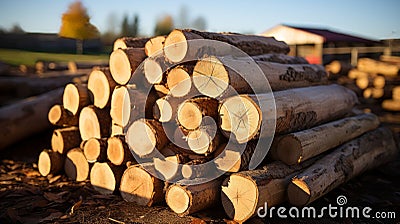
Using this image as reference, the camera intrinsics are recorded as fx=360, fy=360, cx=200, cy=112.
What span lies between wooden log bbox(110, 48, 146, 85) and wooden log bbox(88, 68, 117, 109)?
0.12 meters

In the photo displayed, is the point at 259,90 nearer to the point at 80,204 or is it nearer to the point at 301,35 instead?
the point at 80,204

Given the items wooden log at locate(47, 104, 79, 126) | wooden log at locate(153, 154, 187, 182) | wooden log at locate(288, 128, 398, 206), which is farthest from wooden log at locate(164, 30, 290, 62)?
wooden log at locate(47, 104, 79, 126)

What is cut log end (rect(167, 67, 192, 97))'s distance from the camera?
12.9 ft

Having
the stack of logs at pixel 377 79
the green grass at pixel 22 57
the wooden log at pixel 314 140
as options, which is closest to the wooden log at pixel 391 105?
the stack of logs at pixel 377 79

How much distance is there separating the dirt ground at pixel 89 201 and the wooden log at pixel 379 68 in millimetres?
6939

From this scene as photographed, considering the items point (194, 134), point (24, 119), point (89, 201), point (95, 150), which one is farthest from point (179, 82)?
point (24, 119)

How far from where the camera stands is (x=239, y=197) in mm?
3492

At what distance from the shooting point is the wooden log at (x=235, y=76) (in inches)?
150

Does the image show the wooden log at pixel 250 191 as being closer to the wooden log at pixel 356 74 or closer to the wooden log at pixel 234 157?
A: the wooden log at pixel 234 157

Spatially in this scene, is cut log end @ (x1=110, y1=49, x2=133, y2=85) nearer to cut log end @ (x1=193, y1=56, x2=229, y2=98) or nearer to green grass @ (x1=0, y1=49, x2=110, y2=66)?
cut log end @ (x1=193, y1=56, x2=229, y2=98)

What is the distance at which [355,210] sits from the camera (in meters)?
4.09

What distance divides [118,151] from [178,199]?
3.39 feet

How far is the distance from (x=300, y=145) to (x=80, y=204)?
248 centimetres

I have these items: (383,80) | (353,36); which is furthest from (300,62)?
(353,36)
